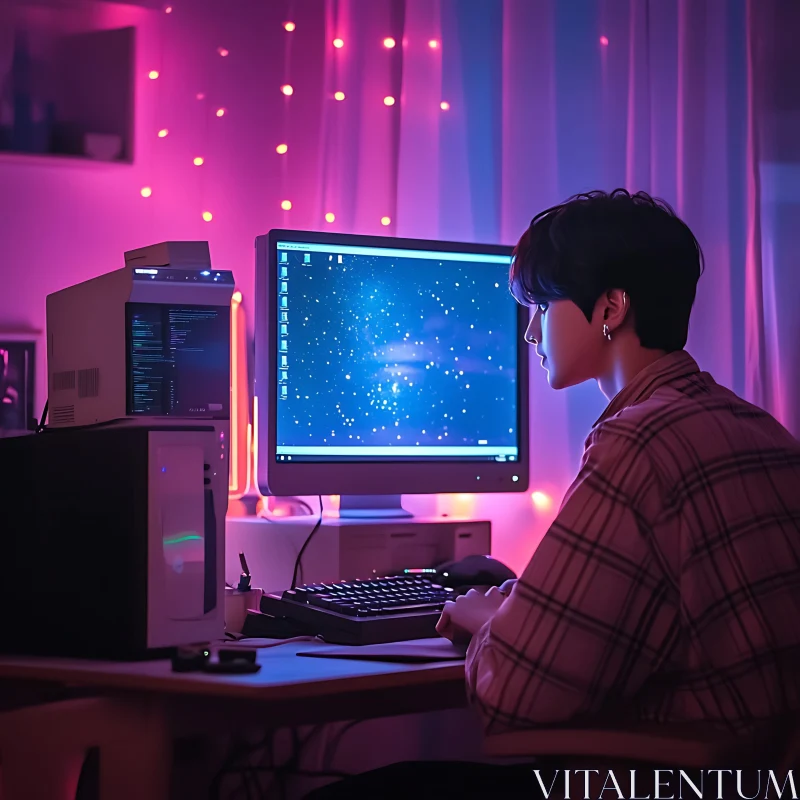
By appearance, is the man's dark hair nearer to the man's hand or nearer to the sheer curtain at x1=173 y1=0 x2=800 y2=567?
the man's hand

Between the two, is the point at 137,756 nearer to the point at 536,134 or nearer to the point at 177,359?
the point at 177,359

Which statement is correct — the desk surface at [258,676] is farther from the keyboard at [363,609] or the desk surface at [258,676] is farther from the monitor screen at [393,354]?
the monitor screen at [393,354]

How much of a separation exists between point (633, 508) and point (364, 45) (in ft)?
4.83

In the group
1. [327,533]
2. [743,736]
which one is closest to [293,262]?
[327,533]

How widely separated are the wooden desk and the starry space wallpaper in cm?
60

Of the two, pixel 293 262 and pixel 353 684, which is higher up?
pixel 293 262

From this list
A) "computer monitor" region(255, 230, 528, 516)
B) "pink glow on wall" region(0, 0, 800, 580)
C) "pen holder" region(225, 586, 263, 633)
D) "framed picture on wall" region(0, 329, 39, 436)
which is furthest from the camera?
"pink glow on wall" region(0, 0, 800, 580)

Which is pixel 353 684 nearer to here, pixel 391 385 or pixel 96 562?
pixel 96 562

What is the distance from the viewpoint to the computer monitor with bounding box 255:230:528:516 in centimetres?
182

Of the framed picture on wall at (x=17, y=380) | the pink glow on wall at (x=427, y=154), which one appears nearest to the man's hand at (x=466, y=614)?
the pink glow on wall at (x=427, y=154)

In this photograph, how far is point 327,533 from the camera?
1791 millimetres

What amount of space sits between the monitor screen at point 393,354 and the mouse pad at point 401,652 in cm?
48

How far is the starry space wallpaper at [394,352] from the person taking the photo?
1830mm

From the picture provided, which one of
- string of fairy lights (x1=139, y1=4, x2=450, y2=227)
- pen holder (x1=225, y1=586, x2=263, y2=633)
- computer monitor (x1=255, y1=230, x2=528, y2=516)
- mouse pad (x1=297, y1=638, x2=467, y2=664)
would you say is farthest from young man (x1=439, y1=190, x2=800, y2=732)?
string of fairy lights (x1=139, y1=4, x2=450, y2=227)
